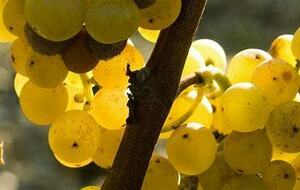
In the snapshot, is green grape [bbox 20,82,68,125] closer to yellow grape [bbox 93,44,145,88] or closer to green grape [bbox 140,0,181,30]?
yellow grape [bbox 93,44,145,88]

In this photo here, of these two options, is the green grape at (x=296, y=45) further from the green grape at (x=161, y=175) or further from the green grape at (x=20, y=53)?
the green grape at (x=20, y=53)

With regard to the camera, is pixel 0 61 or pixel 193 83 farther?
pixel 0 61

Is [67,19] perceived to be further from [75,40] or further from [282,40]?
[282,40]

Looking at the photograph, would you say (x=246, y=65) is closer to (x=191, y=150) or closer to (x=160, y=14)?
(x=191, y=150)

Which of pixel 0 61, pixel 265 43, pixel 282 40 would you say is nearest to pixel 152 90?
pixel 282 40

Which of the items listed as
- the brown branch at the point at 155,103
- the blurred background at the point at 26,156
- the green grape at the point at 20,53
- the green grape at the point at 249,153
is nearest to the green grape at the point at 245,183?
the green grape at the point at 249,153

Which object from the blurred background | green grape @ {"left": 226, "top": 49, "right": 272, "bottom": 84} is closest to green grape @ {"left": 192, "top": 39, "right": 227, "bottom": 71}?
green grape @ {"left": 226, "top": 49, "right": 272, "bottom": 84}

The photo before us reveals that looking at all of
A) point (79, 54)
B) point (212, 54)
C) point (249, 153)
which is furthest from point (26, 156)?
point (79, 54)
